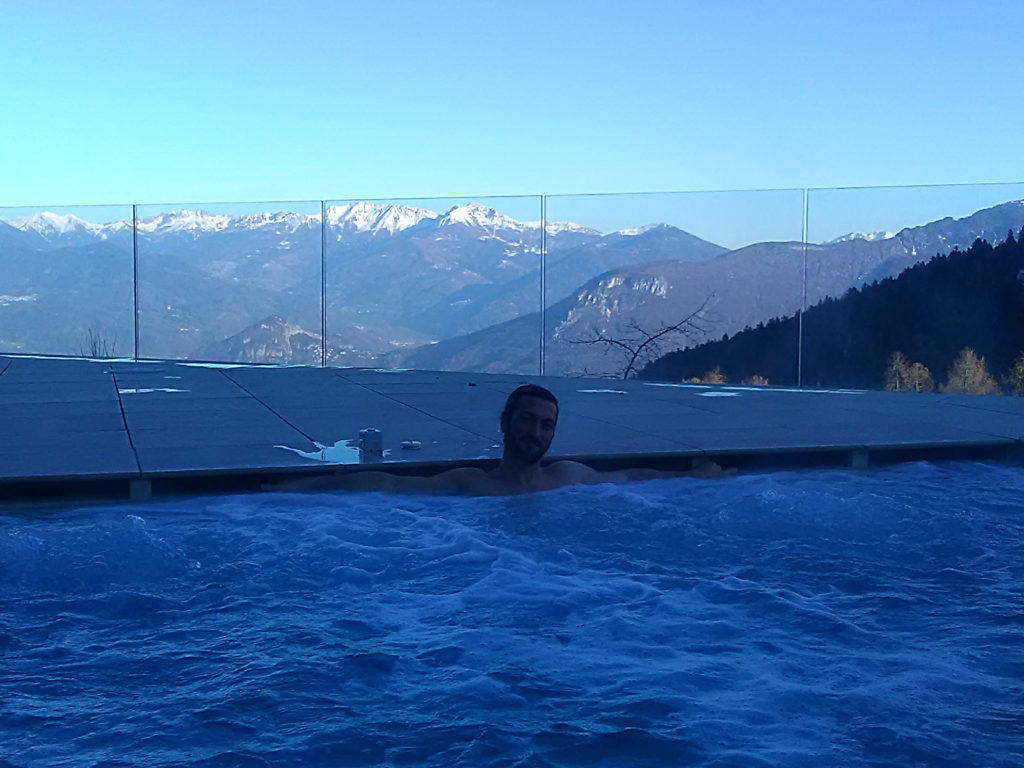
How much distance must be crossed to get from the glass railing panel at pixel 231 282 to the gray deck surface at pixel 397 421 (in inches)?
98.0

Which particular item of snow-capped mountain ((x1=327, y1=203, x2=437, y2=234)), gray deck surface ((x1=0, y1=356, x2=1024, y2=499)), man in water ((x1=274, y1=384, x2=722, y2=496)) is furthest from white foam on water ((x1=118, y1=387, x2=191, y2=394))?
snow-capped mountain ((x1=327, y1=203, x2=437, y2=234))

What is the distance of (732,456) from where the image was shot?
205 inches

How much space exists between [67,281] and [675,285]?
7.21 metres

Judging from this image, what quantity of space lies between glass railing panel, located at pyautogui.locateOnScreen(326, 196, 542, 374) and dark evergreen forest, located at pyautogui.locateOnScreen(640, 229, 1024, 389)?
63.0 inches

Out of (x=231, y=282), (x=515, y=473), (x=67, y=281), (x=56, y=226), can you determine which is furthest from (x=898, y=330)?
(x=56, y=226)

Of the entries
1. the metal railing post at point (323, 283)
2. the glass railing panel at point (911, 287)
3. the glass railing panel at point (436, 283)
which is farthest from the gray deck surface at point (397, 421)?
the metal railing post at point (323, 283)

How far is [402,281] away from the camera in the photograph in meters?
11.8

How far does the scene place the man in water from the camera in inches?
184

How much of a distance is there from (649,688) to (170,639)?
1.49 meters

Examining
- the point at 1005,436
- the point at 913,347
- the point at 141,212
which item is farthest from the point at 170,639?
the point at 141,212

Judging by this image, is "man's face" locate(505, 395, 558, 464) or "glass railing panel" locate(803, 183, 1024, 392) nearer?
"man's face" locate(505, 395, 558, 464)

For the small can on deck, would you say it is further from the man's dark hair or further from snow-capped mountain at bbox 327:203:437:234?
snow-capped mountain at bbox 327:203:437:234

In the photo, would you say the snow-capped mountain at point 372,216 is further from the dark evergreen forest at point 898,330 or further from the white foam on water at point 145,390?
the white foam on water at point 145,390

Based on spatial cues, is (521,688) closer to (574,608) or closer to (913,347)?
(574,608)
